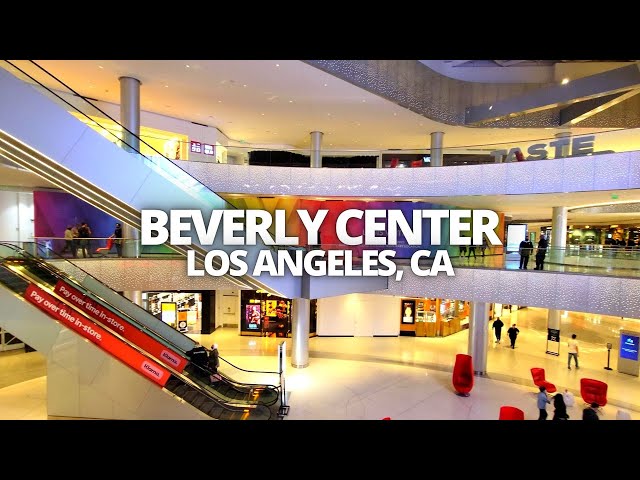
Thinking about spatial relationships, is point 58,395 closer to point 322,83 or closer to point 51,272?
point 51,272

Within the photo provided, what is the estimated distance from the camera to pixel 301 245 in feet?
35.2

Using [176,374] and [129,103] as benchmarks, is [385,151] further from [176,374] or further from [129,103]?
[176,374]

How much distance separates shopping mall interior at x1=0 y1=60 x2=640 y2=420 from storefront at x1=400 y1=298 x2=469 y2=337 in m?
0.10

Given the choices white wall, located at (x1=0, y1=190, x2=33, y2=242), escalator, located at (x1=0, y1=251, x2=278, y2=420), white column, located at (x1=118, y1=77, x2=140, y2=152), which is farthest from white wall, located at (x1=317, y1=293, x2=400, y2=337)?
white wall, located at (x1=0, y1=190, x2=33, y2=242)

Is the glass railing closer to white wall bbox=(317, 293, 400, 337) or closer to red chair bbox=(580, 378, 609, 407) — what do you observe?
red chair bbox=(580, 378, 609, 407)

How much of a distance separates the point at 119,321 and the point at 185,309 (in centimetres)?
839

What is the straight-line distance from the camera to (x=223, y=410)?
28.6 feet

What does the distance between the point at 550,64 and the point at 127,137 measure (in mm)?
17699

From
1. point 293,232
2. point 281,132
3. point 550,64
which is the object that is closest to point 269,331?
point 293,232

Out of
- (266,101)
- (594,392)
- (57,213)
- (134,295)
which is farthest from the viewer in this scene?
(57,213)

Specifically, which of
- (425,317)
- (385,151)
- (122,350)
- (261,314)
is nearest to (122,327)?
(122,350)
